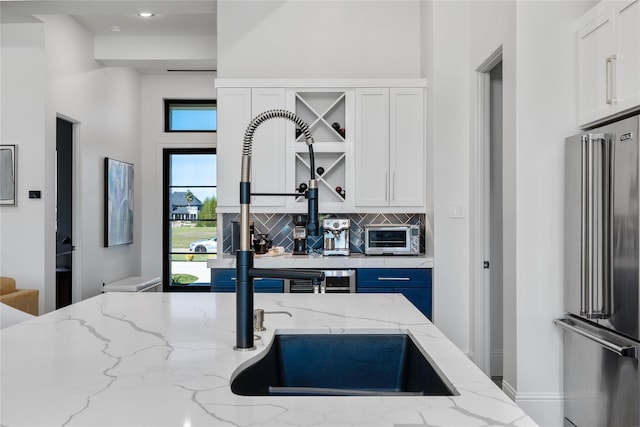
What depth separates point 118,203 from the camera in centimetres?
635

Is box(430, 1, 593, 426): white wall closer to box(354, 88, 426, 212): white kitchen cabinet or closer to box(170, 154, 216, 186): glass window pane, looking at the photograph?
box(354, 88, 426, 212): white kitchen cabinet

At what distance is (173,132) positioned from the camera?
7.18 m

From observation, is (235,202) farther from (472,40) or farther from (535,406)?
(535,406)

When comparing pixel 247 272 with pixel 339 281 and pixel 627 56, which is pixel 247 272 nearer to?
pixel 627 56

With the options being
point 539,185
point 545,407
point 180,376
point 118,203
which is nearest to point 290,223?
point 539,185

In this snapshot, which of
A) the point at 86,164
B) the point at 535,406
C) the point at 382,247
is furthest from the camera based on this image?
the point at 86,164

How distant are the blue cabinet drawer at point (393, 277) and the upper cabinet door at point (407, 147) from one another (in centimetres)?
60

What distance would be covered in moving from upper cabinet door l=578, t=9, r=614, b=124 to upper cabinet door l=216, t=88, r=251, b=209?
2526 mm

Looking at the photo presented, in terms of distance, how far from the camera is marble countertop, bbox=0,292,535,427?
85 cm

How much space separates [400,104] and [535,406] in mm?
2528

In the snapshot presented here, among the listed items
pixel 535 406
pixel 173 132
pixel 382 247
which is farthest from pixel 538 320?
pixel 173 132

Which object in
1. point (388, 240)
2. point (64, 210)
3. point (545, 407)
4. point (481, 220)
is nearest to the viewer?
point (545, 407)

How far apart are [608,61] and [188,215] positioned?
594 centimetres

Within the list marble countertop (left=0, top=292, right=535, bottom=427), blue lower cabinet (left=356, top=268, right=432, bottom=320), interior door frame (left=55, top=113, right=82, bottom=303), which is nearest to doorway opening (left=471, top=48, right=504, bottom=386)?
blue lower cabinet (left=356, top=268, right=432, bottom=320)
